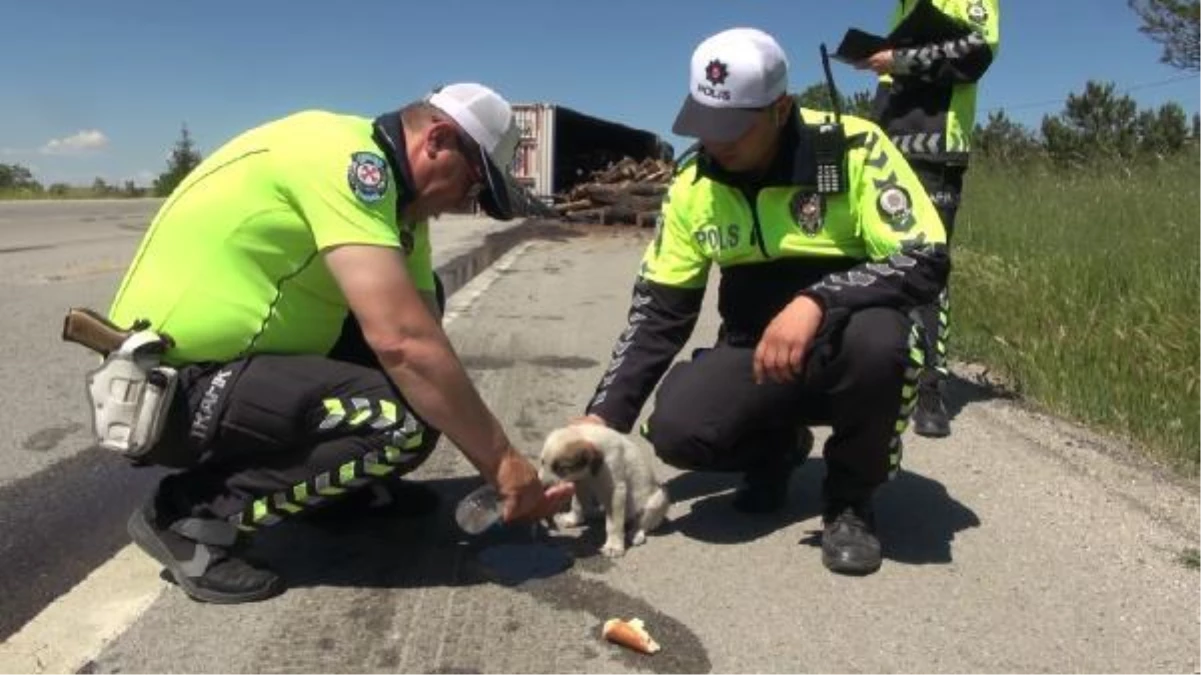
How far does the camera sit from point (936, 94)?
5266 mm

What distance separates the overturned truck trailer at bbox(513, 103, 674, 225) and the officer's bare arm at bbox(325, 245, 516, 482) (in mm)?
16277

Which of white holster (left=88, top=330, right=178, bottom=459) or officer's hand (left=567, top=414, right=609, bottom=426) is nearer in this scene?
white holster (left=88, top=330, right=178, bottom=459)

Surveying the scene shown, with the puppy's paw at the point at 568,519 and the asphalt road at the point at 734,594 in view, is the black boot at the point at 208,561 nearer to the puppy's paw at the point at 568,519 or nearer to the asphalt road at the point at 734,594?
the asphalt road at the point at 734,594

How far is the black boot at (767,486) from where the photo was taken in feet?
12.3

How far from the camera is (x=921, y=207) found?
10.7 feet

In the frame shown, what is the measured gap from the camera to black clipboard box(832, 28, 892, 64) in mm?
5277

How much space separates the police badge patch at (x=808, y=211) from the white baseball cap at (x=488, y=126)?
91 centimetres

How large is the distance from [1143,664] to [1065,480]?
4.95 ft

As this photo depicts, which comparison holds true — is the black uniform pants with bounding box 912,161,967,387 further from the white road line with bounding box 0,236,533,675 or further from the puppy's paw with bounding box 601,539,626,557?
the white road line with bounding box 0,236,533,675

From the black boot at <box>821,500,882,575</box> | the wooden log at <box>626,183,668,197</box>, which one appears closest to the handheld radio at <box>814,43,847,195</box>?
the black boot at <box>821,500,882,575</box>

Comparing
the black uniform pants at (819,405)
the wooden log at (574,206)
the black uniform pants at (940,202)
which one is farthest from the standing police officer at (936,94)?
the wooden log at (574,206)

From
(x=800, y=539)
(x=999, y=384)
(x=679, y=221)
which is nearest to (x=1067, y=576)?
(x=800, y=539)

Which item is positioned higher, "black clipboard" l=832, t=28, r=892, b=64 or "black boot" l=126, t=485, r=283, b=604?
"black clipboard" l=832, t=28, r=892, b=64

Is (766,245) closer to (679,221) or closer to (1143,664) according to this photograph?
(679,221)
